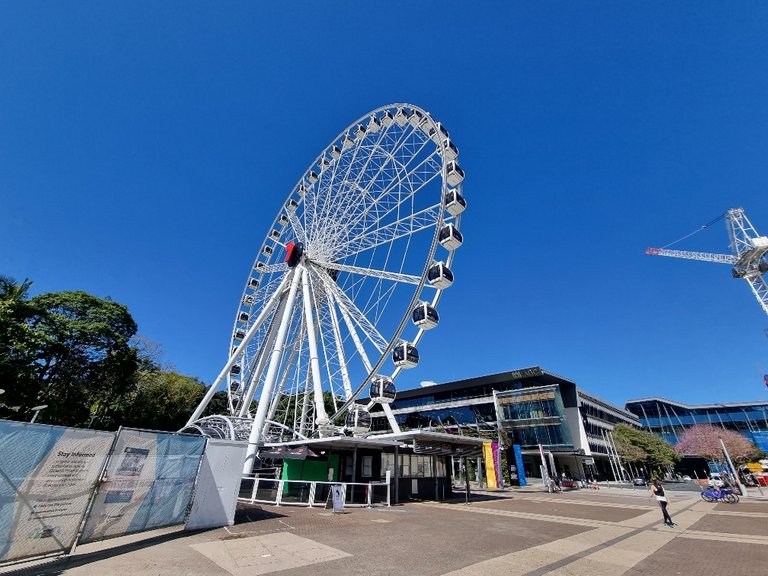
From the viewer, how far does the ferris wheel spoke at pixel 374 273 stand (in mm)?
20922

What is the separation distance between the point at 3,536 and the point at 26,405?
32455mm

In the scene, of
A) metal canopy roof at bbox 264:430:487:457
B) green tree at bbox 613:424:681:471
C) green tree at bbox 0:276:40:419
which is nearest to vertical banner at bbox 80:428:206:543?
metal canopy roof at bbox 264:430:487:457

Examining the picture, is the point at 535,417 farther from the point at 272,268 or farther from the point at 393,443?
the point at 272,268

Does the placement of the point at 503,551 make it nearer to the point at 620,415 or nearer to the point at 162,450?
the point at 162,450

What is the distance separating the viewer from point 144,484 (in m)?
9.04

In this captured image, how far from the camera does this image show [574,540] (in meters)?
10.9

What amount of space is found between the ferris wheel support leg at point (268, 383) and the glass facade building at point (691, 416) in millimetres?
103014

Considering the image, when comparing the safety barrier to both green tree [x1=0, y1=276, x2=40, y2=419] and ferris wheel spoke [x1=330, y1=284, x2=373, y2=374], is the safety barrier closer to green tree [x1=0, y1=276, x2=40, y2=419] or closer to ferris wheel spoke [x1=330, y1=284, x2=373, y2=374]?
ferris wheel spoke [x1=330, y1=284, x2=373, y2=374]

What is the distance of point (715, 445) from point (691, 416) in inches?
1803

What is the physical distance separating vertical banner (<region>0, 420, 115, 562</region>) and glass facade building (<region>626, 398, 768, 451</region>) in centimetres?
11347

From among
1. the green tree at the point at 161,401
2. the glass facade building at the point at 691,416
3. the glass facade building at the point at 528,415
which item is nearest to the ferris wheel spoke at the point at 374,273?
the glass facade building at the point at 528,415

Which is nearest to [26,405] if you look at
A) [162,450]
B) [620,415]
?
[162,450]

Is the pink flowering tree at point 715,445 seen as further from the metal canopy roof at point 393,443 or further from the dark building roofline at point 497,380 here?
the metal canopy roof at point 393,443

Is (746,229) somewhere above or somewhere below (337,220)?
above
